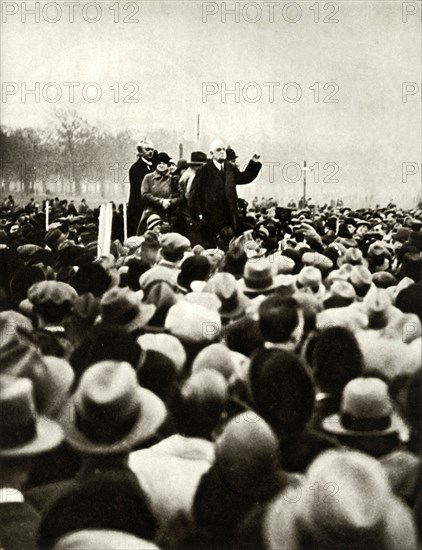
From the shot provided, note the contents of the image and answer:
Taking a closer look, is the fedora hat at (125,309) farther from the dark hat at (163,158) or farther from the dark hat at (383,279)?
the dark hat at (383,279)

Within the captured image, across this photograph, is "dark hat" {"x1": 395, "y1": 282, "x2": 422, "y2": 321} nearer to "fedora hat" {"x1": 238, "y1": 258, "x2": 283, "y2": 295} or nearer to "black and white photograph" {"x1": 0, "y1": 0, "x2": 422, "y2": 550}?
"black and white photograph" {"x1": 0, "y1": 0, "x2": 422, "y2": 550}

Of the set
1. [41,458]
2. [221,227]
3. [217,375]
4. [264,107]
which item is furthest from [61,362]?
[264,107]

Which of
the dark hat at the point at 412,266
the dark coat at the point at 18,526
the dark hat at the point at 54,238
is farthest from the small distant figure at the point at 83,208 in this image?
the dark hat at the point at 412,266

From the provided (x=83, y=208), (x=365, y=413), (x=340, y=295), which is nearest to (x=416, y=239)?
(x=340, y=295)

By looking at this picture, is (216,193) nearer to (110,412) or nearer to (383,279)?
(383,279)

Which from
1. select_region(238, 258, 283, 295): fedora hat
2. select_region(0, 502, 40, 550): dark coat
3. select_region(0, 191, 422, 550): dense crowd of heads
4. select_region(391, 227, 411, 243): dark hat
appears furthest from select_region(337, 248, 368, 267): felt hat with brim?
select_region(0, 502, 40, 550): dark coat

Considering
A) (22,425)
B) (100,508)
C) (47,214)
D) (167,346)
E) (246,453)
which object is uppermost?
(47,214)
